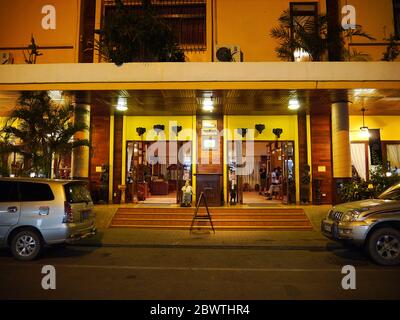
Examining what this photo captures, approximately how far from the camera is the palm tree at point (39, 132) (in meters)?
10.5

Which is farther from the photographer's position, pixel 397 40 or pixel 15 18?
pixel 15 18

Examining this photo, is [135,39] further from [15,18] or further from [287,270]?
[287,270]

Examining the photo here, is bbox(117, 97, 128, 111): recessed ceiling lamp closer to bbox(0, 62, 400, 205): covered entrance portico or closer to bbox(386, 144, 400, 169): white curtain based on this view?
bbox(0, 62, 400, 205): covered entrance portico

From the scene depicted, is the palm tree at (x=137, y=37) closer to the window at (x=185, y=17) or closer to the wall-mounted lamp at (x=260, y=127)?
the window at (x=185, y=17)

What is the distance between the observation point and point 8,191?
7.57 m

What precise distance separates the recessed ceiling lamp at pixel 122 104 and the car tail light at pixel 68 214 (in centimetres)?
579

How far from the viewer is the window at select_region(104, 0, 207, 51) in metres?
14.7

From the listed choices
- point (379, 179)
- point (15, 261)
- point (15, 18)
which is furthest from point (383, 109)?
point (15, 18)

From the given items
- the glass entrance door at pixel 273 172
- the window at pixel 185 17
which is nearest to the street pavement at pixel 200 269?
the glass entrance door at pixel 273 172

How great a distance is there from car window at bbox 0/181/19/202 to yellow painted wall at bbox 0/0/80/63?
8.00 metres

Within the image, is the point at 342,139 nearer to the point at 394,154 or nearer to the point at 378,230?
the point at 394,154

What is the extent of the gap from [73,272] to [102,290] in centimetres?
141

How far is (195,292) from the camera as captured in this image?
17.0 ft

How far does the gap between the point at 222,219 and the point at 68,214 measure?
5.64 m
